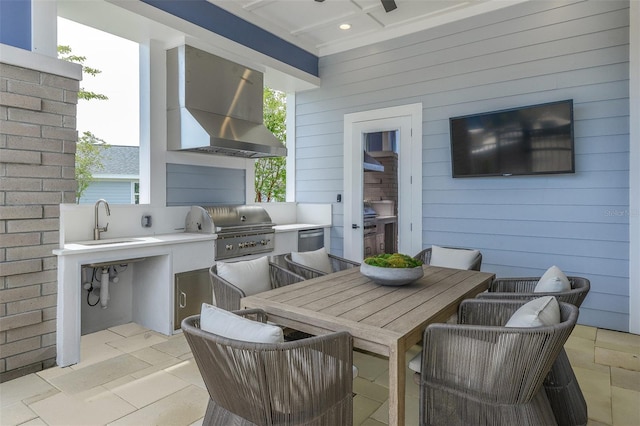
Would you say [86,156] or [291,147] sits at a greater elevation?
[291,147]

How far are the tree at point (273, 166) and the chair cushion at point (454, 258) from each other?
3.25 metres

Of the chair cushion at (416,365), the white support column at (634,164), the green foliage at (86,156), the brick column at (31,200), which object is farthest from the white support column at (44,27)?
the white support column at (634,164)

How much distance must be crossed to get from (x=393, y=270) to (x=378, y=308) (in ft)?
1.34

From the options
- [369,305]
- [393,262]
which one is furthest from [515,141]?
[369,305]

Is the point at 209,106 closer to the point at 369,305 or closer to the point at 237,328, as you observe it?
the point at 369,305

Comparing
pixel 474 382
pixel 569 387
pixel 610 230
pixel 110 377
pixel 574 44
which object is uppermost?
pixel 574 44

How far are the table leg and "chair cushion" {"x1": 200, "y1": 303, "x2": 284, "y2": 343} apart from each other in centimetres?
48

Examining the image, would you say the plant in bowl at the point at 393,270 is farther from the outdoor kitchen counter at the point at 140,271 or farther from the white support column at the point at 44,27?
the white support column at the point at 44,27

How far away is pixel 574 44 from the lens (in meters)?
3.61

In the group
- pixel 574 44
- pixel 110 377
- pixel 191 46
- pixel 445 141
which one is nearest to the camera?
pixel 110 377

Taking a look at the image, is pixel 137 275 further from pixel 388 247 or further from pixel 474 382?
pixel 474 382

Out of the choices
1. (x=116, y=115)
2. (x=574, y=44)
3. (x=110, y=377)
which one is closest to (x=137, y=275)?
(x=110, y=377)

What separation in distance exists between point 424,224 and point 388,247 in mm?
573

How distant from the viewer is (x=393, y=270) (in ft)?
7.37
